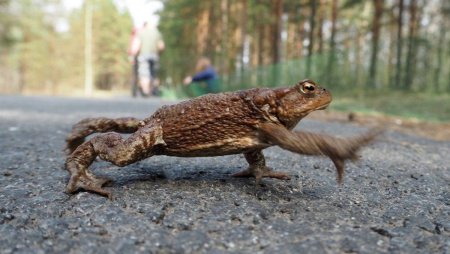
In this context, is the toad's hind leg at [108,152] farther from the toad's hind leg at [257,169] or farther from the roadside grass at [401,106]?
the roadside grass at [401,106]

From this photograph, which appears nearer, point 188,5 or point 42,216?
point 42,216

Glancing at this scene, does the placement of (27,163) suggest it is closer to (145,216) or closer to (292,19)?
(145,216)

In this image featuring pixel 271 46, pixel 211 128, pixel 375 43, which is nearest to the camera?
pixel 211 128

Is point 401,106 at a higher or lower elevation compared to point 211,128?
lower

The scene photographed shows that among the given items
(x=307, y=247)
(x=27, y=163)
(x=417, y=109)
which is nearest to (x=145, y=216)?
(x=307, y=247)

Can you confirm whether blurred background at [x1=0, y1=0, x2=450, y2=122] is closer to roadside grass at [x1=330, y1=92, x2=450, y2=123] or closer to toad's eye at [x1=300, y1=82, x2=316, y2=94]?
roadside grass at [x1=330, y1=92, x2=450, y2=123]

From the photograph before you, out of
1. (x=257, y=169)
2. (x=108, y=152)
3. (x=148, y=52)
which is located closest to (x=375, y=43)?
(x=148, y=52)

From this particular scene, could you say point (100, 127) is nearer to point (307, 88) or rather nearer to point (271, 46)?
point (307, 88)
